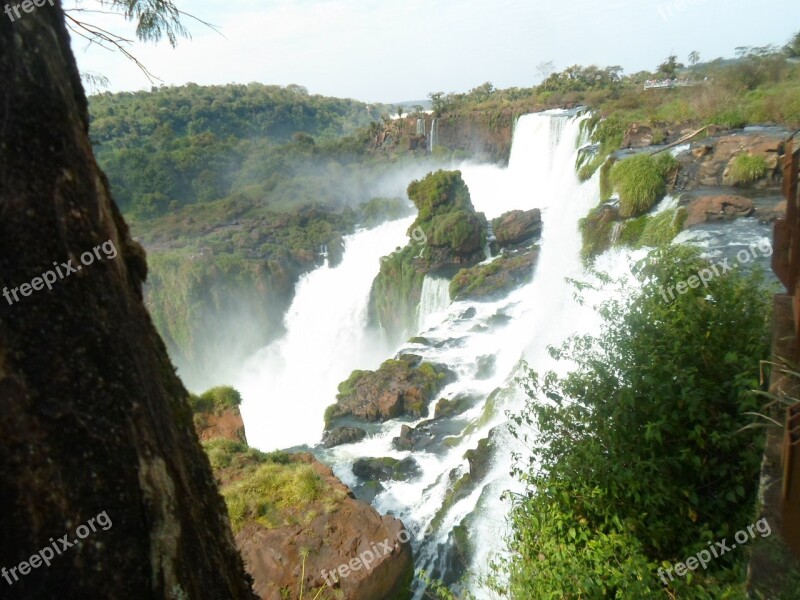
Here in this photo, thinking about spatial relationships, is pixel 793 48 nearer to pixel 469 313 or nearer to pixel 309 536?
pixel 469 313

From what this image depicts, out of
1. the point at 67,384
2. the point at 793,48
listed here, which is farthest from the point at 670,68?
the point at 67,384

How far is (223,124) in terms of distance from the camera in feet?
179

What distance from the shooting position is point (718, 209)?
8.16 meters

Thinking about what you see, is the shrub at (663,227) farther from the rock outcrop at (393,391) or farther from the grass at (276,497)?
the grass at (276,497)

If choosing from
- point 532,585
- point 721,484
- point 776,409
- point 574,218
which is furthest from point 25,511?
point 574,218

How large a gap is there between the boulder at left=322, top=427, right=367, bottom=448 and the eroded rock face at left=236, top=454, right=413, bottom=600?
208 inches

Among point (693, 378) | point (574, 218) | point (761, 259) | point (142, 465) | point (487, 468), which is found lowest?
point (487, 468)

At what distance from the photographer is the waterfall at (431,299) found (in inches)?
657

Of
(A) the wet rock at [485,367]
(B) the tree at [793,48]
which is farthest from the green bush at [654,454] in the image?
(B) the tree at [793,48]

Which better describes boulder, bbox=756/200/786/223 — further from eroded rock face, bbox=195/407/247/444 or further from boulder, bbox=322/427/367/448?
eroded rock face, bbox=195/407/247/444

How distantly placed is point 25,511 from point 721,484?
12.8 ft

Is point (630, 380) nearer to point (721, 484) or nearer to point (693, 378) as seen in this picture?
point (693, 378)

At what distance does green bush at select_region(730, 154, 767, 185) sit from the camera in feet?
30.5

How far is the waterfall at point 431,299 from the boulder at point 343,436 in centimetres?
601
